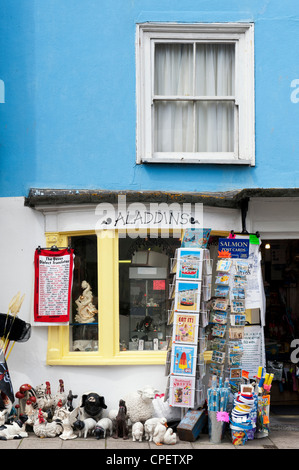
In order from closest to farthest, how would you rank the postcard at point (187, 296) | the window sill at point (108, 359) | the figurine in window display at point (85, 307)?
1. the postcard at point (187, 296)
2. the window sill at point (108, 359)
3. the figurine in window display at point (85, 307)

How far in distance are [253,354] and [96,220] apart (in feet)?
9.47

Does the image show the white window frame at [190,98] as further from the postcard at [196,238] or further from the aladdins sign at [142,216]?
the postcard at [196,238]

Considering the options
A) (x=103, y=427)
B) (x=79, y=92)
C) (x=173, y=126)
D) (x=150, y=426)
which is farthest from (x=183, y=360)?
(x=79, y=92)

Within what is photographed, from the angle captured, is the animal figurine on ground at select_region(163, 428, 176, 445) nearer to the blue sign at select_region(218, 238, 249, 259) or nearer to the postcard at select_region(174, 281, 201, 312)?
the postcard at select_region(174, 281, 201, 312)

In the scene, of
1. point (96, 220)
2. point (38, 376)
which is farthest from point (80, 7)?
point (38, 376)

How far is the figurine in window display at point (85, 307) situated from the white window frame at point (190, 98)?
1.96 metres

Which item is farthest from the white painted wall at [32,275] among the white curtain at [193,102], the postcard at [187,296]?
the white curtain at [193,102]

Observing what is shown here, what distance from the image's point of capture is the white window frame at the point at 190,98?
27.7 feet

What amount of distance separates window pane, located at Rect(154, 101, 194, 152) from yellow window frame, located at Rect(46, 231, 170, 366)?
5.28ft

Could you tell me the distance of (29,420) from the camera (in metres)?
7.47

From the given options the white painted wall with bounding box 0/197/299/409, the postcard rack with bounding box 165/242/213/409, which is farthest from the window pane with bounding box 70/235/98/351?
the postcard rack with bounding box 165/242/213/409

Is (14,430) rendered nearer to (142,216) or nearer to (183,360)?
(183,360)

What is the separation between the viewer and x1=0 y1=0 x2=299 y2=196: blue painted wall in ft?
27.5

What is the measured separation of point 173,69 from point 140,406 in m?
4.77
